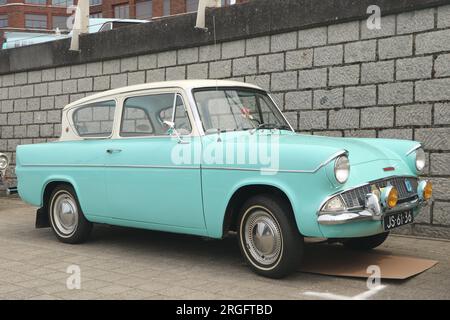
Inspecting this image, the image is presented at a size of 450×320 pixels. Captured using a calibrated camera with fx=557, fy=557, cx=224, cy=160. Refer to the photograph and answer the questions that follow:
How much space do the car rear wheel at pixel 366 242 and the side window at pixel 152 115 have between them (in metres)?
1.99

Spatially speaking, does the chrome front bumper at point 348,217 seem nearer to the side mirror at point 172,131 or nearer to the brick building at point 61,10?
the side mirror at point 172,131

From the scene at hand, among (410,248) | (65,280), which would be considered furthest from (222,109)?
(410,248)

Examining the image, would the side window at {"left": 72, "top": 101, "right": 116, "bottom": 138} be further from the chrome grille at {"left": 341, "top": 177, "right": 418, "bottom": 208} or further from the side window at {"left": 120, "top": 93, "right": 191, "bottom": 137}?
the chrome grille at {"left": 341, "top": 177, "right": 418, "bottom": 208}

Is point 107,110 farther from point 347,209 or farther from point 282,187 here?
point 347,209

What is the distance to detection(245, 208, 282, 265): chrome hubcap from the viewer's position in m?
4.60

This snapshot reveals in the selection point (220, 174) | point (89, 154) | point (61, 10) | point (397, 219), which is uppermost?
point (61, 10)

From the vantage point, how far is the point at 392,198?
444 centimetres

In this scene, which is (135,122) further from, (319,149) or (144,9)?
(144,9)

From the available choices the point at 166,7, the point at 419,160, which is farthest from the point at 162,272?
the point at 166,7

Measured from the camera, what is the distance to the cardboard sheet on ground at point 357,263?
4746mm

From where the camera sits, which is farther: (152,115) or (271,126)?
(152,115)

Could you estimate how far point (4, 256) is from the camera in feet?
19.4

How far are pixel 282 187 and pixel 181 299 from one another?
46.5 inches

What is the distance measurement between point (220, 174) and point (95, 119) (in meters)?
2.12
